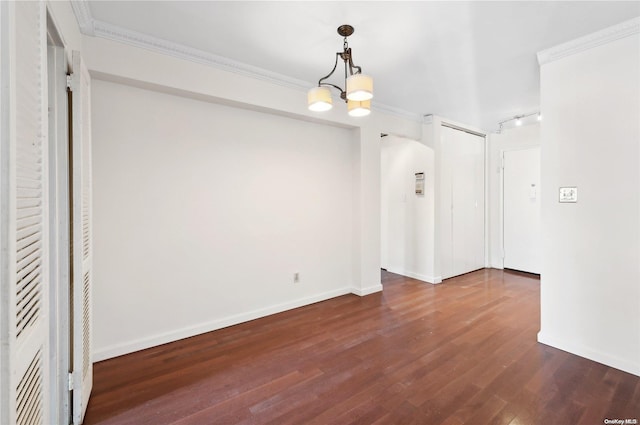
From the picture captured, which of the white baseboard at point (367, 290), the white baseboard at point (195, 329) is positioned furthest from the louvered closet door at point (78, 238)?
the white baseboard at point (367, 290)

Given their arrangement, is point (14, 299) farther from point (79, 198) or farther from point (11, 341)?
point (79, 198)

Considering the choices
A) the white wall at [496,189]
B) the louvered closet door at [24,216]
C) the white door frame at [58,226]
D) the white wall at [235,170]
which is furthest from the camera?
the white wall at [496,189]

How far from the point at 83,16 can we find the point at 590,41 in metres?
3.87

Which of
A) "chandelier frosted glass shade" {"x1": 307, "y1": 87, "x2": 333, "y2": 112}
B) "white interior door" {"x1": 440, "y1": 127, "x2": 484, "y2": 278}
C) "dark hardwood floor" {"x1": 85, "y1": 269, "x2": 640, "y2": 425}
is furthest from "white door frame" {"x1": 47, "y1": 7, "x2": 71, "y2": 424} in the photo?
"white interior door" {"x1": 440, "y1": 127, "x2": 484, "y2": 278}

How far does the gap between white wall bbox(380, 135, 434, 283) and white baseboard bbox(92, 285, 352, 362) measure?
1.78 meters

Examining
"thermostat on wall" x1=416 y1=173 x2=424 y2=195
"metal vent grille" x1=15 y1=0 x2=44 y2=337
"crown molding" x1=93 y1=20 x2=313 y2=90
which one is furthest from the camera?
"thermostat on wall" x1=416 y1=173 x2=424 y2=195

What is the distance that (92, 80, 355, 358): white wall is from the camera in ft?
8.30

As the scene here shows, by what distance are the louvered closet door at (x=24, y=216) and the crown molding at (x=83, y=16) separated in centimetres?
115

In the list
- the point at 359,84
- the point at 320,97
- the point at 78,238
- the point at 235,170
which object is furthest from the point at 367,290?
the point at 78,238

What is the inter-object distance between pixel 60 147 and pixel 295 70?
7.13ft

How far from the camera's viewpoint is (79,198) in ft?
5.59

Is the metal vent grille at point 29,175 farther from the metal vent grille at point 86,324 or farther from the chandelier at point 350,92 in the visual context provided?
the chandelier at point 350,92

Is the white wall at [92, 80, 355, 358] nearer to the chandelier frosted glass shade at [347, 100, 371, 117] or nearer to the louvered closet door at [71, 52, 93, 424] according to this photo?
the louvered closet door at [71, 52, 93, 424]

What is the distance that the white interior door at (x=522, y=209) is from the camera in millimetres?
5121
